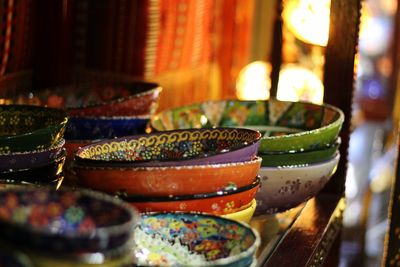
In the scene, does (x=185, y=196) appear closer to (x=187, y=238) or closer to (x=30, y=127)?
(x=187, y=238)

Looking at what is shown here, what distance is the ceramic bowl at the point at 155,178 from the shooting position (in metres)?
1.12

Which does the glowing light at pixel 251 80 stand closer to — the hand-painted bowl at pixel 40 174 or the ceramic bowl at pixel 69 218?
the hand-painted bowl at pixel 40 174

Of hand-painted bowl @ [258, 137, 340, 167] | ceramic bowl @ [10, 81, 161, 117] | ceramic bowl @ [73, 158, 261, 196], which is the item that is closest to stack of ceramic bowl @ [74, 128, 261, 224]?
ceramic bowl @ [73, 158, 261, 196]

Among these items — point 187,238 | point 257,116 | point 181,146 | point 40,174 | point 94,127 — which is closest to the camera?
point 187,238

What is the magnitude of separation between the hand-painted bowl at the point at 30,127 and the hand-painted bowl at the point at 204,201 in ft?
0.52

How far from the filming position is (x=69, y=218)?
2.93ft

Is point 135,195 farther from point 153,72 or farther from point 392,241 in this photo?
point 153,72

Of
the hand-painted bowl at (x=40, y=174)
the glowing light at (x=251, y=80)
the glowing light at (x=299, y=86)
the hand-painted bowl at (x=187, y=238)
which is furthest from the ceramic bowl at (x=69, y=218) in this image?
the glowing light at (x=251, y=80)

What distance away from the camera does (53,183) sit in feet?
4.09

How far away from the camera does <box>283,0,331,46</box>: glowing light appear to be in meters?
3.79

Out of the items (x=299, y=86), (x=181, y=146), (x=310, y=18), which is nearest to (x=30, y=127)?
(x=181, y=146)

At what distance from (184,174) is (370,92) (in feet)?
27.7

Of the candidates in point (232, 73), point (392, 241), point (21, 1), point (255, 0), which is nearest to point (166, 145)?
point (392, 241)

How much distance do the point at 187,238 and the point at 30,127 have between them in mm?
405
